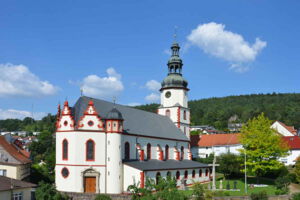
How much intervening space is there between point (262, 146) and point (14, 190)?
104 ft

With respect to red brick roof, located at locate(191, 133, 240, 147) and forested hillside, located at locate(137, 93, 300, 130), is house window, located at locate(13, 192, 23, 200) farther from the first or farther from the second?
forested hillside, located at locate(137, 93, 300, 130)

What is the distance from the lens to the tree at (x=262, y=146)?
152 feet

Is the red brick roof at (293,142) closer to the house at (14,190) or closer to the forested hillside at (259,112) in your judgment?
the house at (14,190)

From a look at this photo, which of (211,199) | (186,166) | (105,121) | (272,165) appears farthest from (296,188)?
(105,121)

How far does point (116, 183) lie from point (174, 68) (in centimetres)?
2827

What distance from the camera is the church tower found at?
62500mm

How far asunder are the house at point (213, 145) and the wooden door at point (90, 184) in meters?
39.2

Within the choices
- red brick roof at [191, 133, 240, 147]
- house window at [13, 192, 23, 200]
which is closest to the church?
house window at [13, 192, 23, 200]

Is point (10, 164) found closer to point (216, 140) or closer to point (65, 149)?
point (65, 149)

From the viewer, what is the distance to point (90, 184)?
40344 millimetres

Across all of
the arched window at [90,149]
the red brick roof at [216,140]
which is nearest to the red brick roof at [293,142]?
the red brick roof at [216,140]

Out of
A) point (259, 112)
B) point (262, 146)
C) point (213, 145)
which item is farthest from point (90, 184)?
point (259, 112)

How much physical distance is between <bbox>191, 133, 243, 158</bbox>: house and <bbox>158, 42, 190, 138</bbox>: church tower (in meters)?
13.6

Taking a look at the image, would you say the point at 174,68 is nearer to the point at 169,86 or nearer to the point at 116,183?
the point at 169,86
